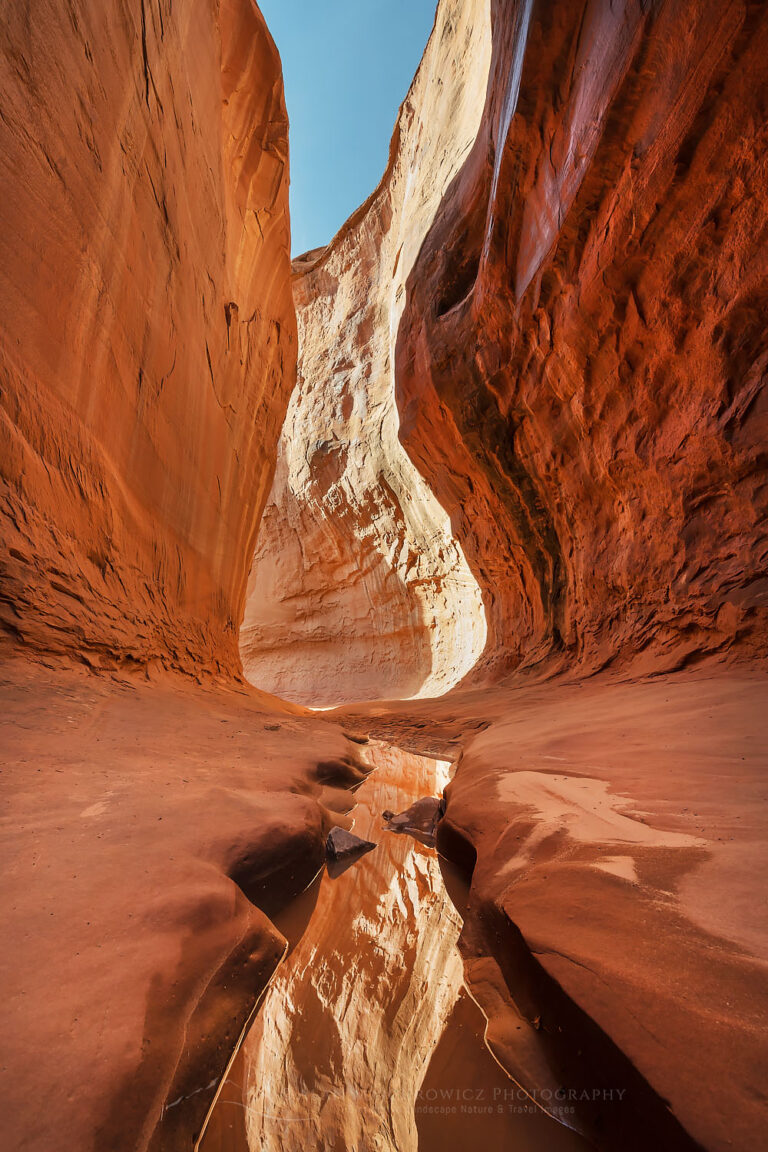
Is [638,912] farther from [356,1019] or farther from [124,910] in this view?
[124,910]

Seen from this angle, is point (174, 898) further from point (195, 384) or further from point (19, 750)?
point (195, 384)

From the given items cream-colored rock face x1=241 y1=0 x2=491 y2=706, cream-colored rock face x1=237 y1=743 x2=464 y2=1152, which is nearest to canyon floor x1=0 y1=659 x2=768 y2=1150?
cream-colored rock face x1=237 y1=743 x2=464 y2=1152

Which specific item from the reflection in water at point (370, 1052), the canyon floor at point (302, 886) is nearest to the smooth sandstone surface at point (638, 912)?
the canyon floor at point (302, 886)

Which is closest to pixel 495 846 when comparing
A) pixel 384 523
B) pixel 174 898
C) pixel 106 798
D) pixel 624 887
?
pixel 624 887

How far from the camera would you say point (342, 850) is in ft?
9.70

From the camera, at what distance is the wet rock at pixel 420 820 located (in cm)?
355

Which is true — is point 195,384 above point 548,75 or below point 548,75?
below

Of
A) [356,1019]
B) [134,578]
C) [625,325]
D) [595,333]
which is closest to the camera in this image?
[356,1019]

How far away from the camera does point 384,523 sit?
618 inches

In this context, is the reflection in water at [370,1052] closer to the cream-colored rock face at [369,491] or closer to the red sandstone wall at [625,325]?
the red sandstone wall at [625,325]

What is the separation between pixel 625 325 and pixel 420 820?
17.3 feet

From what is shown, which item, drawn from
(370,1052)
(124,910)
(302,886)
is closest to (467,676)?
(302,886)

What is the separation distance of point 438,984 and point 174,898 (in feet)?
3.16

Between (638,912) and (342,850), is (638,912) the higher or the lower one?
the higher one
